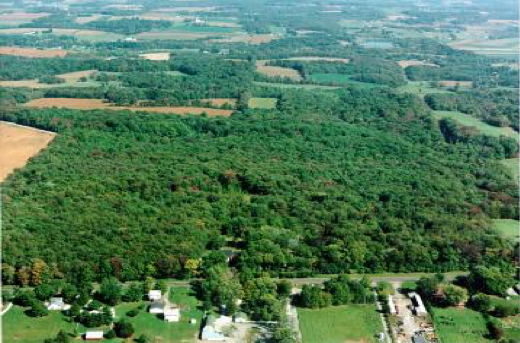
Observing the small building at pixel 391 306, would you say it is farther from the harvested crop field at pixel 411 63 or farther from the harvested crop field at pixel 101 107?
the harvested crop field at pixel 411 63

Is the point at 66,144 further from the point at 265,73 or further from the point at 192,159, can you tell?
the point at 265,73

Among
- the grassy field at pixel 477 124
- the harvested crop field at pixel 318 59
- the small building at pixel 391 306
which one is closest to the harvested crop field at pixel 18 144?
the small building at pixel 391 306

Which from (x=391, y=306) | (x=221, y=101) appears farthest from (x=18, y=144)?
(x=391, y=306)

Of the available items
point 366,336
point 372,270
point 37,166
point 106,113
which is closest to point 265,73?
point 106,113

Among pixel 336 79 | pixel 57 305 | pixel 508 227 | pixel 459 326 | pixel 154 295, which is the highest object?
pixel 57 305

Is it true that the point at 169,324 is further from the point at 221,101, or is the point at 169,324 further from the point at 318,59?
the point at 318,59
